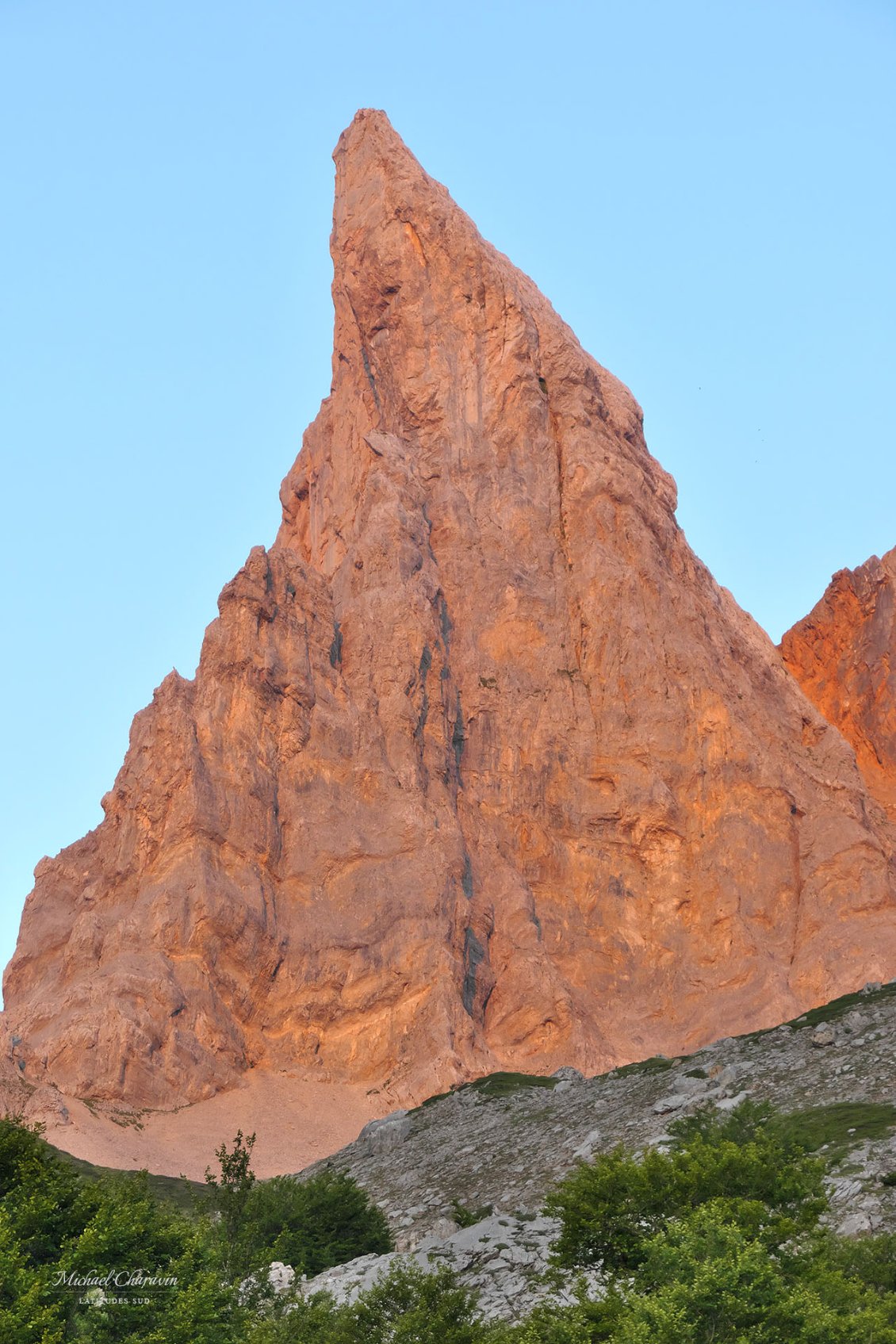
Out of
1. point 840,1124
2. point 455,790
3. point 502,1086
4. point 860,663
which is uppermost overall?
point 860,663

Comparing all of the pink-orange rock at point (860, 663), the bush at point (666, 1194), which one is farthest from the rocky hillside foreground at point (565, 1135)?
the pink-orange rock at point (860, 663)

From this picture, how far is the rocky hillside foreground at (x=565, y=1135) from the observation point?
4375 cm

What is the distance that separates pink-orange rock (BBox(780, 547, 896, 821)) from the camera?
17925cm

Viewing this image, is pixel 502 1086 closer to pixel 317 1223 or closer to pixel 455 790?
pixel 317 1223

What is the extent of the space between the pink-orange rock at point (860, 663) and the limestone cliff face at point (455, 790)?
76.3ft

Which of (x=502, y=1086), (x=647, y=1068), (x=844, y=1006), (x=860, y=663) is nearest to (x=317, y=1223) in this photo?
(x=647, y=1068)

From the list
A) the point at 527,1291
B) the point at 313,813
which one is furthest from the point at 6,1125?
the point at 313,813

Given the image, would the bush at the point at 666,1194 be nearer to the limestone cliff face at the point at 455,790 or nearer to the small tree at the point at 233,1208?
the small tree at the point at 233,1208

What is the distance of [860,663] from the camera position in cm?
18775

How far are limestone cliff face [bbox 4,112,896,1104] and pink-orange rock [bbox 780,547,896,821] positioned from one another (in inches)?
915

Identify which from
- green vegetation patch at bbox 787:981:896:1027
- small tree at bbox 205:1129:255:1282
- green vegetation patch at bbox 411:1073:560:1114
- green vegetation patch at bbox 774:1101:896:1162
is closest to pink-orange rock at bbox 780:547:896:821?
green vegetation patch at bbox 411:1073:560:1114

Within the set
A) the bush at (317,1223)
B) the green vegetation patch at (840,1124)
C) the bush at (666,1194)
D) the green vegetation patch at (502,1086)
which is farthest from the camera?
the green vegetation patch at (502,1086)

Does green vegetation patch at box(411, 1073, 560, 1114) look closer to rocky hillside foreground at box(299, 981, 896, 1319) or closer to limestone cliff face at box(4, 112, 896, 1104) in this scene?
rocky hillside foreground at box(299, 981, 896, 1319)

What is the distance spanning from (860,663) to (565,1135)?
12963 cm
